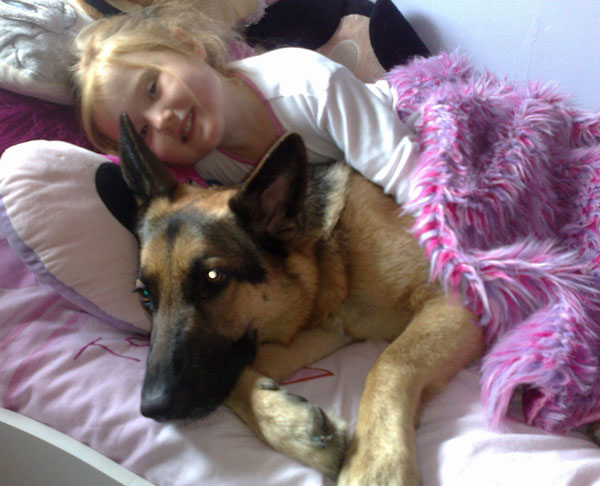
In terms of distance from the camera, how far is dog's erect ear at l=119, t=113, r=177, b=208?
4.91 ft

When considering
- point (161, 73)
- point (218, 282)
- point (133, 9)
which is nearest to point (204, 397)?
point (218, 282)

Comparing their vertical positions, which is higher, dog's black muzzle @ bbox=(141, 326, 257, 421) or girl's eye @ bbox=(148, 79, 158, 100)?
girl's eye @ bbox=(148, 79, 158, 100)

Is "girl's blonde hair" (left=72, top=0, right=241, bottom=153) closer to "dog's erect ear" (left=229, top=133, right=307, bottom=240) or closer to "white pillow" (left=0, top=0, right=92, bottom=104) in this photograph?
"white pillow" (left=0, top=0, right=92, bottom=104)

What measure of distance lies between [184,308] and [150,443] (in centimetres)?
36

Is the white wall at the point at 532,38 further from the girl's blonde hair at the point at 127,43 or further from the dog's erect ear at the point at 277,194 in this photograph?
the dog's erect ear at the point at 277,194

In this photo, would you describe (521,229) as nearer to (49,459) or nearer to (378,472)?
(378,472)

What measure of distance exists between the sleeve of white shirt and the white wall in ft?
2.93

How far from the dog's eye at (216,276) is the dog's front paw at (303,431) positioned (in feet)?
1.16

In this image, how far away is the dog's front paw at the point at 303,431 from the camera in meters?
1.16

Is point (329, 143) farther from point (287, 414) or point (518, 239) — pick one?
point (287, 414)

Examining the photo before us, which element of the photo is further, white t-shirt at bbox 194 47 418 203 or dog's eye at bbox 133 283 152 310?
white t-shirt at bbox 194 47 418 203

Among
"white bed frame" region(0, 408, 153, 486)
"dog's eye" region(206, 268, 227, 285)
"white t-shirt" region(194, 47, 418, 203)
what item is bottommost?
"white bed frame" region(0, 408, 153, 486)

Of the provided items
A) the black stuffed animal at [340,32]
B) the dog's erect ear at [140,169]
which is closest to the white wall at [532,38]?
the black stuffed animal at [340,32]

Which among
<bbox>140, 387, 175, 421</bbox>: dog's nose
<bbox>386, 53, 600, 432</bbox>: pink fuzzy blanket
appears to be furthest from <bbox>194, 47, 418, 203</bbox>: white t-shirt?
<bbox>140, 387, 175, 421</bbox>: dog's nose
